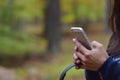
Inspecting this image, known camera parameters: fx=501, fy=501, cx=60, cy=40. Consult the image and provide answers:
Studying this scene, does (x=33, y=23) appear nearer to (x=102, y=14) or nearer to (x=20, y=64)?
(x=102, y=14)

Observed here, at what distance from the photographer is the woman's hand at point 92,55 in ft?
9.04

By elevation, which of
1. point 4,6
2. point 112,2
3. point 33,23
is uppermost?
point 112,2

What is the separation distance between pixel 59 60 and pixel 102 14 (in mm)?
15239

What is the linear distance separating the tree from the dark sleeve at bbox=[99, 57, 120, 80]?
53.5 feet

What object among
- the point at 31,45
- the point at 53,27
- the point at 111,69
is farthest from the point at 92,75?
the point at 53,27

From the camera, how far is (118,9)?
3027 millimetres

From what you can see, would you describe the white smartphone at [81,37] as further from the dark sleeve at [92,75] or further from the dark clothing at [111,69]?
the dark sleeve at [92,75]

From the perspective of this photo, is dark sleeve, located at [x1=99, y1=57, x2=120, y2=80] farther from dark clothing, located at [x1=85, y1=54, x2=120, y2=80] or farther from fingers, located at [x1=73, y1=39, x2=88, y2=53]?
fingers, located at [x1=73, y1=39, x2=88, y2=53]

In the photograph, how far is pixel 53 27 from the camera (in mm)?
19266

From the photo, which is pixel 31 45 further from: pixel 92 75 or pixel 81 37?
pixel 81 37

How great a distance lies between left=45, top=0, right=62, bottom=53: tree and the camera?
19.2 metres

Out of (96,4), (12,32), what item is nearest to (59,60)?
(12,32)

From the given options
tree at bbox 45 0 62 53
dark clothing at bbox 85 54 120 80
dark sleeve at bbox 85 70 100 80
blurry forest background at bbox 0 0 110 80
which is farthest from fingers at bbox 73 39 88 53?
tree at bbox 45 0 62 53

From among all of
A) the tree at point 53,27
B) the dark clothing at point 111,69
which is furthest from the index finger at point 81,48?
the tree at point 53,27
